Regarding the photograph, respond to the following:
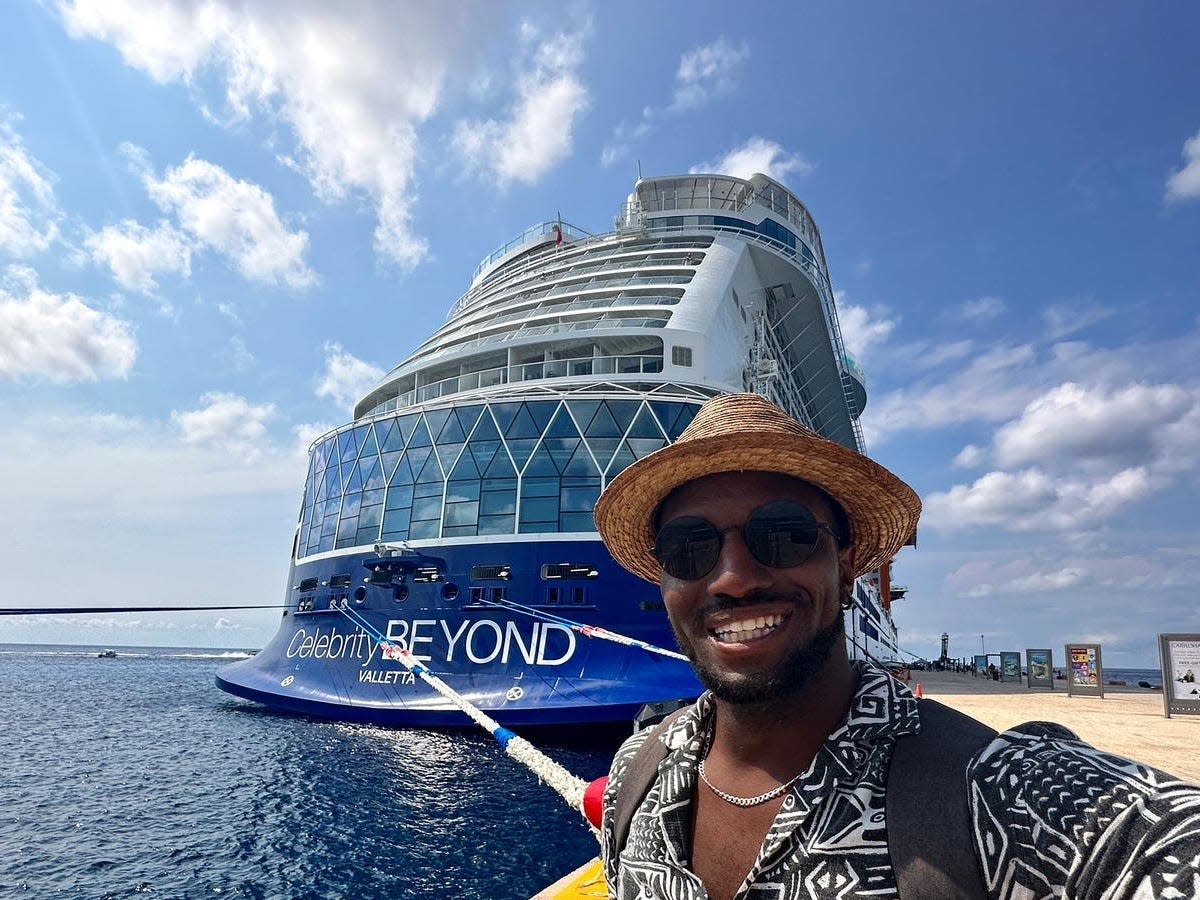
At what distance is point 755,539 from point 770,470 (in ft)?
0.88

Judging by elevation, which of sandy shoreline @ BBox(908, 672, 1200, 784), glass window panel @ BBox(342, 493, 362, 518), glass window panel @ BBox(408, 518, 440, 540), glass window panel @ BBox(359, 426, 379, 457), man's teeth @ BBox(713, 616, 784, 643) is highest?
glass window panel @ BBox(359, 426, 379, 457)

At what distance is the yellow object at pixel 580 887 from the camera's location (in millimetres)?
5242

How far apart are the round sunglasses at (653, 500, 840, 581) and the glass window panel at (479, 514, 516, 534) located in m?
17.2

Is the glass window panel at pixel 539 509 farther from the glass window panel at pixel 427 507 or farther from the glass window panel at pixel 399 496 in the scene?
the glass window panel at pixel 399 496

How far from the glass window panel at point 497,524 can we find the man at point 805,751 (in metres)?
16.7

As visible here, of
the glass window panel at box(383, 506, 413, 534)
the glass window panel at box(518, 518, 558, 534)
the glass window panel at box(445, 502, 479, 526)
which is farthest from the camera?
the glass window panel at box(383, 506, 413, 534)

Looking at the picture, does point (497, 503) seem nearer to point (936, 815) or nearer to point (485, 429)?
point (485, 429)

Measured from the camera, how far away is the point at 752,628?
197 cm

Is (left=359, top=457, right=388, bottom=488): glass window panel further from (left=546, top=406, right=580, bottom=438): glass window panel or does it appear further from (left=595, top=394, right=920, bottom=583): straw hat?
(left=595, top=394, right=920, bottom=583): straw hat

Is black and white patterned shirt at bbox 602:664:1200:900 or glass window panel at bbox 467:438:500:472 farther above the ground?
glass window panel at bbox 467:438:500:472

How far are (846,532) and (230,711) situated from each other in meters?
30.7

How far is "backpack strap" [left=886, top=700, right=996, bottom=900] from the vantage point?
131cm

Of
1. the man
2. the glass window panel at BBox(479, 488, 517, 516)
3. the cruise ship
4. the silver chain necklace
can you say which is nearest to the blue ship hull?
the cruise ship

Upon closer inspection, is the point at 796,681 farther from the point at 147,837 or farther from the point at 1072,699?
the point at 1072,699
